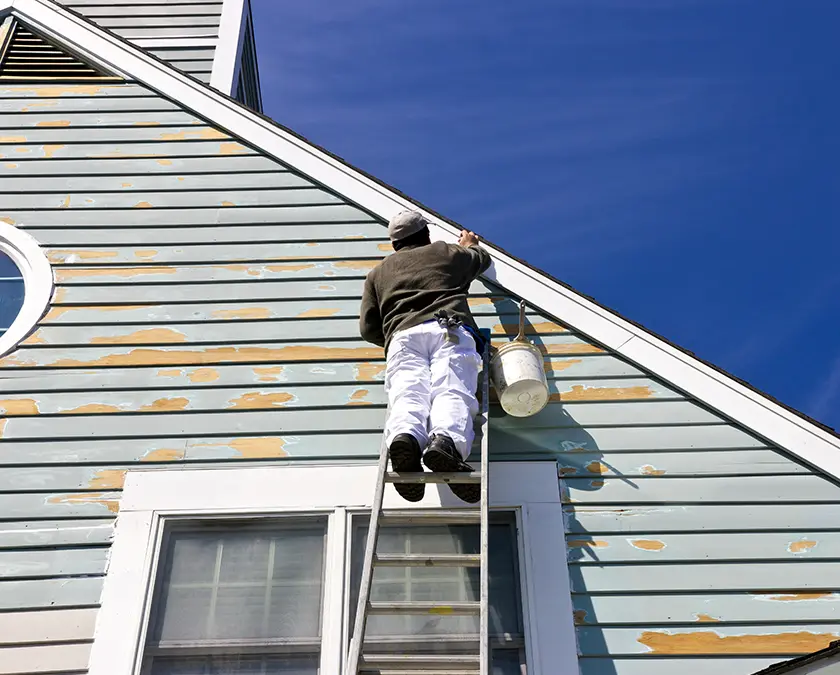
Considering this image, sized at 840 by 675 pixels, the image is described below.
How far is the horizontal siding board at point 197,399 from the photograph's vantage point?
5332 millimetres

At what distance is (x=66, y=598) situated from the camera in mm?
4570

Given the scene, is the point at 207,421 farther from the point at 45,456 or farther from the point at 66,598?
the point at 66,598

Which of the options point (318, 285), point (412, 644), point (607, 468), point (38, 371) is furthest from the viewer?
point (318, 285)

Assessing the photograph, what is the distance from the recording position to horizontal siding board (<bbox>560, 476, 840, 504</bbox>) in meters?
4.97

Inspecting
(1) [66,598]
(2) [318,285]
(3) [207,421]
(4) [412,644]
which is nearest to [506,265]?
(2) [318,285]

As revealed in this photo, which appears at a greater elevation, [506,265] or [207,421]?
[506,265]

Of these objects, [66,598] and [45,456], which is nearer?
[66,598]

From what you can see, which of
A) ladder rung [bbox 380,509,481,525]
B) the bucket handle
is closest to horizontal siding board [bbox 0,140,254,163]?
the bucket handle

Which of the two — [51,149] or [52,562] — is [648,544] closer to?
[52,562]

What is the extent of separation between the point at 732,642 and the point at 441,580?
4.15 feet

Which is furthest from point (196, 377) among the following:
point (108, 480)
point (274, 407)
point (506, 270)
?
point (506, 270)

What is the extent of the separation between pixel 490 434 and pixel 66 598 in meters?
2.13

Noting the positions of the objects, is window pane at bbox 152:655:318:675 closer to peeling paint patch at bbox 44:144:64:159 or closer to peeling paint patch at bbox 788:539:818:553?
peeling paint patch at bbox 788:539:818:553

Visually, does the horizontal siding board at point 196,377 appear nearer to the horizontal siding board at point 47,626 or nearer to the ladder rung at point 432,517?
the ladder rung at point 432,517
